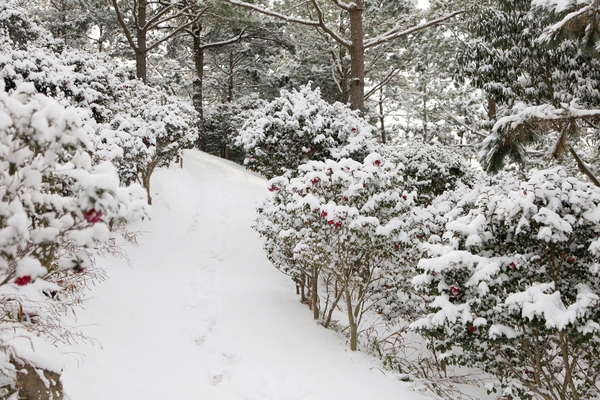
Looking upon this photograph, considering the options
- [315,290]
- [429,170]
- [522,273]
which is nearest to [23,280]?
[522,273]

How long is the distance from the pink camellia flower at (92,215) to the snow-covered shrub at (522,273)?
8.44ft

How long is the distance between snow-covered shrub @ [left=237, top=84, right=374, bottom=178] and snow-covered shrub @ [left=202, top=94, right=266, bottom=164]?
9.61 metres

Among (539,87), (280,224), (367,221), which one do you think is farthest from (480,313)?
(539,87)

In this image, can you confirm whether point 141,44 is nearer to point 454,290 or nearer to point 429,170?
point 429,170

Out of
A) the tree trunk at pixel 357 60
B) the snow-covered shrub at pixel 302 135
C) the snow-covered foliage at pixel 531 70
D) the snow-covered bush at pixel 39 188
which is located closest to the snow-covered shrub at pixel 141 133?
the snow-covered shrub at pixel 302 135

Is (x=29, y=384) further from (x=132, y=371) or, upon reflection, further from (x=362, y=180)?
(x=362, y=180)

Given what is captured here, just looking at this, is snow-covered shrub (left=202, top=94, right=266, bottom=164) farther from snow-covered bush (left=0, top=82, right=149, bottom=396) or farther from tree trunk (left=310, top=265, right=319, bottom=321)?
snow-covered bush (left=0, top=82, right=149, bottom=396)

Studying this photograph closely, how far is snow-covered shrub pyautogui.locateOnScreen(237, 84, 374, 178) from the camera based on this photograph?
7.22 meters

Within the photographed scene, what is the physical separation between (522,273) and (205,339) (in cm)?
324

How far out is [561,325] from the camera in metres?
2.84

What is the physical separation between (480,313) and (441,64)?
1261 centimetres

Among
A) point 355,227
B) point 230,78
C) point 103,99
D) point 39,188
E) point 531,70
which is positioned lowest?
point 355,227

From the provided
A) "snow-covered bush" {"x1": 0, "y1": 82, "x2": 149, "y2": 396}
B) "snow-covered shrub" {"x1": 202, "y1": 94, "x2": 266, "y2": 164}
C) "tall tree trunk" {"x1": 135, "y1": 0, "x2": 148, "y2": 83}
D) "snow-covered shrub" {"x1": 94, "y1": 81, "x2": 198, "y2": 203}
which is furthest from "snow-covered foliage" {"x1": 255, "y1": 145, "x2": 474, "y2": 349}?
"snow-covered shrub" {"x1": 202, "y1": 94, "x2": 266, "y2": 164}

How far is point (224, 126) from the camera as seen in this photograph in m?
20.2
